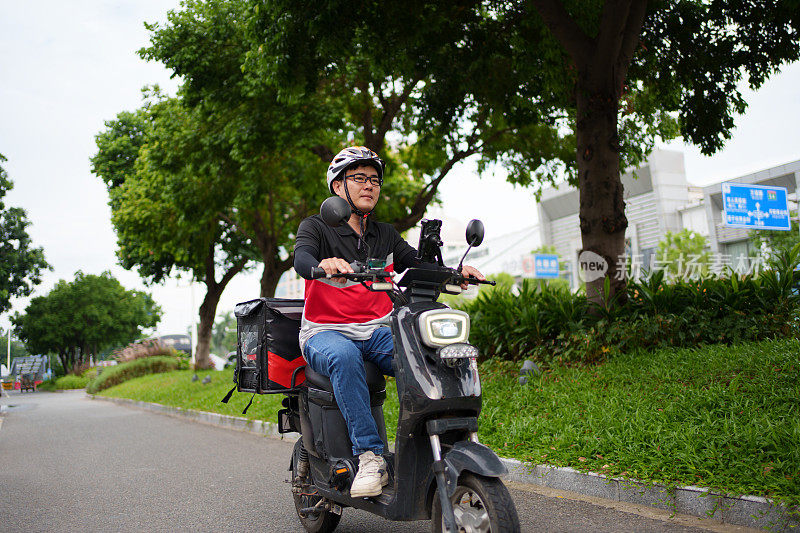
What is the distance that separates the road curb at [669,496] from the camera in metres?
3.33

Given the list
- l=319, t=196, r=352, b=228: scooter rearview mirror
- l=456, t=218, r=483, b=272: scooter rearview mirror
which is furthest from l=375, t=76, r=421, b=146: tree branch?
l=319, t=196, r=352, b=228: scooter rearview mirror

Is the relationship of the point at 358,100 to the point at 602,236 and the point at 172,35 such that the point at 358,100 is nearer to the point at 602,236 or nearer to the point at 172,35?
the point at 172,35

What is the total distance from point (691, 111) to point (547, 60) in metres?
2.32

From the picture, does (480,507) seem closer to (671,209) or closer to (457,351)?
(457,351)

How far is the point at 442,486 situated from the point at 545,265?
4290 centimetres

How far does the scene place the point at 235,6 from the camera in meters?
12.7


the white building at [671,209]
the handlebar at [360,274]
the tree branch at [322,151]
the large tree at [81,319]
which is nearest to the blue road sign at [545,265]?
the white building at [671,209]

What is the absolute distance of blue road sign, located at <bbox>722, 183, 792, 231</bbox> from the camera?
21469mm

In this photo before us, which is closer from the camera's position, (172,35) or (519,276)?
(172,35)

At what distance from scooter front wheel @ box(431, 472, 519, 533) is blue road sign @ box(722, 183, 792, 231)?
70.8 feet

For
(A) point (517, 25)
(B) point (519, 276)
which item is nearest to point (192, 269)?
(A) point (517, 25)

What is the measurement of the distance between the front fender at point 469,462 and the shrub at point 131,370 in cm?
2466

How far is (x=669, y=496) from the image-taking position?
12.5 feet

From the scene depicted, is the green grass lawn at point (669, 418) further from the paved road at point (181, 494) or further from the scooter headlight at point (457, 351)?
the scooter headlight at point (457, 351)
